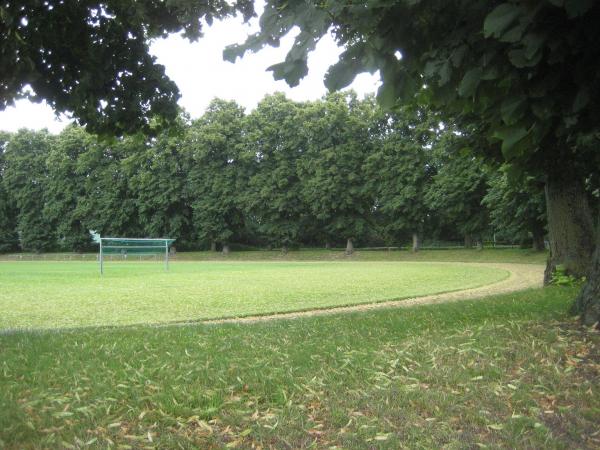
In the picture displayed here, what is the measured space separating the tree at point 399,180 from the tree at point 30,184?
36.4 m

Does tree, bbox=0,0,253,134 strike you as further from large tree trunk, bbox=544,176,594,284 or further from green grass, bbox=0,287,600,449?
large tree trunk, bbox=544,176,594,284

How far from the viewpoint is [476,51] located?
3299mm

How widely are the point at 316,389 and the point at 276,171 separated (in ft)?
153

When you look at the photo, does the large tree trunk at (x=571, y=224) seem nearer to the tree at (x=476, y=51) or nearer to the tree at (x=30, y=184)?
the tree at (x=476, y=51)

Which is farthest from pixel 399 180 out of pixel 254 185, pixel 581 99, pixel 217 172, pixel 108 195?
pixel 581 99

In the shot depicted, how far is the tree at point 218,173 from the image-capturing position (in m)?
52.3

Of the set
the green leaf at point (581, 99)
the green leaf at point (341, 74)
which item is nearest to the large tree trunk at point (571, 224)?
the green leaf at point (581, 99)

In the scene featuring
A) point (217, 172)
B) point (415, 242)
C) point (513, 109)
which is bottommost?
point (415, 242)

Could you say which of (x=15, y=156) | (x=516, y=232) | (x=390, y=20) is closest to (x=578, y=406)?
(x=390, y=20)

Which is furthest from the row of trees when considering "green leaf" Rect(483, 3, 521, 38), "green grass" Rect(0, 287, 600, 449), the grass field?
"green leaf" Rect(483, 3, 521, 38)

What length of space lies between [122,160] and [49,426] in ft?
182

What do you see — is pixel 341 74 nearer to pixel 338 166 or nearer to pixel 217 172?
pixel 338 166

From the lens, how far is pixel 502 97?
3.54m

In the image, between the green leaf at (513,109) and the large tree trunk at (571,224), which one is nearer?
the green leaf at (513,109)
